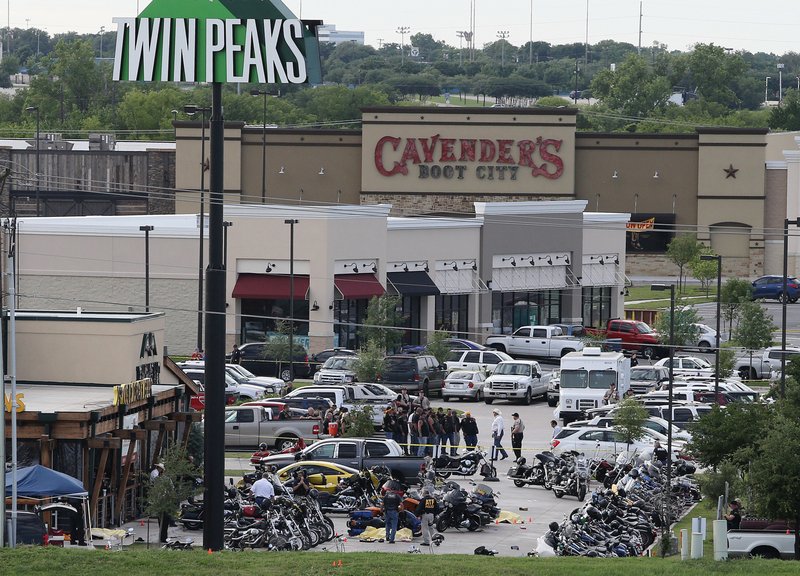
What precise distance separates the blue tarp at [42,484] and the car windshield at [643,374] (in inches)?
1165

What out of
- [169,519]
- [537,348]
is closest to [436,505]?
[169,519]

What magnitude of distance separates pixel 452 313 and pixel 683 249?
27.2m

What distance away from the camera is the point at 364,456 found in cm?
3472

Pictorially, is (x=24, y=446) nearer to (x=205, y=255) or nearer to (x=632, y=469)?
(x=632, y=469)

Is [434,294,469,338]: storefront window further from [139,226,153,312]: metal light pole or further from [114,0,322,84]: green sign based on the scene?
[114,0,322,84]: green sign

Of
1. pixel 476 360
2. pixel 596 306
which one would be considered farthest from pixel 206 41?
pixel 596 306

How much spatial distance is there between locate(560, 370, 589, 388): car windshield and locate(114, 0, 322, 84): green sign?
2982 centimetres

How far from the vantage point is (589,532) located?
2670 cm

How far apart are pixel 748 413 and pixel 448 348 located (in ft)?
89.5

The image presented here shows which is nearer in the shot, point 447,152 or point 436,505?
point 436,505

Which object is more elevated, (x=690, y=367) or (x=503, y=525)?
(x=690, y=367)

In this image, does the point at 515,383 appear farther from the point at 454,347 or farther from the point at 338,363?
the point at 454,347

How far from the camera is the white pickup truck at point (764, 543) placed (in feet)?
82.0

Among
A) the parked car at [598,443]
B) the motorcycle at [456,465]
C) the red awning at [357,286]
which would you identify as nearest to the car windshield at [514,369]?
the red awning at [357,286]
